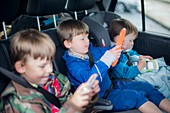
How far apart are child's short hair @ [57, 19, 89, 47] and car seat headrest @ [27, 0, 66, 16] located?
1.01ft

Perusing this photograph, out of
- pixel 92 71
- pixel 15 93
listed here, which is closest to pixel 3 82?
pixel 15 93

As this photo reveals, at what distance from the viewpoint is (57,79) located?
6.40 feet

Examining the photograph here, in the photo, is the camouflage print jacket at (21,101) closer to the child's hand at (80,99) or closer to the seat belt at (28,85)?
the seat belt at (28,85)

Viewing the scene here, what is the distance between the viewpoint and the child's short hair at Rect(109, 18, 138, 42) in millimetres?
2837

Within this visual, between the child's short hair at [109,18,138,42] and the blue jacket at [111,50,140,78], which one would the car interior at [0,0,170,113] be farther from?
the blue jacket at [111,50,140,78]

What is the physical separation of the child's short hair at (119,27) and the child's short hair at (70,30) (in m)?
0.63

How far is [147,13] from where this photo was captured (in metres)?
4.25

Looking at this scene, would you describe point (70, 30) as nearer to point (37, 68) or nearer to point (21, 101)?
point (37, 68)

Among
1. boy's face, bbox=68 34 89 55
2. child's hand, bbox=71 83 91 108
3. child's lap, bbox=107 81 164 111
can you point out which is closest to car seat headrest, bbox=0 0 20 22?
boy's face, bbox=68 34 89 55

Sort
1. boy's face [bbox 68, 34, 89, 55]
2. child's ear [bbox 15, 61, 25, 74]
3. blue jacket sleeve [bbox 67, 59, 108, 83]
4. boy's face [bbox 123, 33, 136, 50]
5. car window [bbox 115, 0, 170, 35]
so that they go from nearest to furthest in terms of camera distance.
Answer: child's ear [bbox 15, 61, 25, 74] < blue jacket sleeve [bbox 67, 59, 108, 83] < boy's face [bbox 68, 34, 89, 55] < boy's face [bbox 123, 33, 136, 50] < car window [bbox 115, 0, 170, 35]

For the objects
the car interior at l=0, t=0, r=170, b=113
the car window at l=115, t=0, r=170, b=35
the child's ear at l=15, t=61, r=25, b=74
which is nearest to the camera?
the child's ear at l=15, t=61, r=25, b=74

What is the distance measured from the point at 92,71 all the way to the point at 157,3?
3507 mm

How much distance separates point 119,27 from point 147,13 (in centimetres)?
153

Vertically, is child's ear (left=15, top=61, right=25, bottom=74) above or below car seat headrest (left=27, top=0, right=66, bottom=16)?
below
